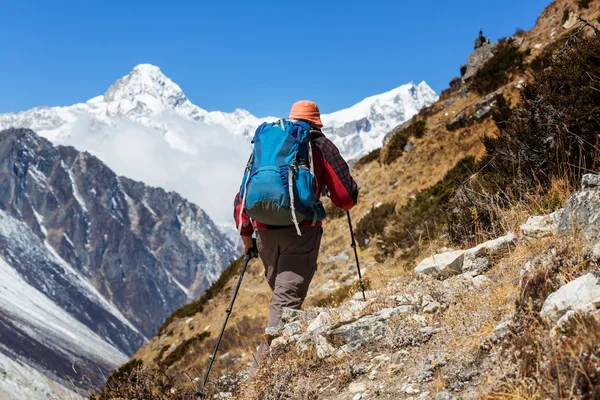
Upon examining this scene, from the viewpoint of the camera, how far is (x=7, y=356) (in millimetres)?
165750

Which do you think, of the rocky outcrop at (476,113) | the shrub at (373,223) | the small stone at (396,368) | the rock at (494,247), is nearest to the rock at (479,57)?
the rocky outcrop at (476,113)

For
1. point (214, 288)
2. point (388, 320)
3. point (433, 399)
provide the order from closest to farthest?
point (433, 399) → point (388, 320) → point (214, 288)

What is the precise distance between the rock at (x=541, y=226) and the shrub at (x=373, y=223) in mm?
9799

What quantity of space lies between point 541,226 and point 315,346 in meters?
2.39

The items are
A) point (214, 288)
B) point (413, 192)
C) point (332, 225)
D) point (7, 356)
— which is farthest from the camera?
point (7, 356)

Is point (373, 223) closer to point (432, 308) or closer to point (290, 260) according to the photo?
point (290, 260)

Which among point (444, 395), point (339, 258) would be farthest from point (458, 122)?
point (444, 395)

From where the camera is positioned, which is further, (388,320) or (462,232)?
(462,232)

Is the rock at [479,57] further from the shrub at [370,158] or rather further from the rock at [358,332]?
the rock at [358,332]

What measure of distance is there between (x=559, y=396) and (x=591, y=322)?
0.41 m

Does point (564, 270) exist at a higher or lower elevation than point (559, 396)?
higher

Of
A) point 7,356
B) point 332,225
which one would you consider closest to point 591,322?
point 332,225

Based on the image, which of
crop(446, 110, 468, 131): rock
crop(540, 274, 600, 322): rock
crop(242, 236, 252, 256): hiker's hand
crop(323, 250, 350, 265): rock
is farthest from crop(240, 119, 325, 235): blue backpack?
crop(446, 110, 468, 131): rock

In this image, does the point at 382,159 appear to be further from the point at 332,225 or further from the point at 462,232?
the point at 462,232
